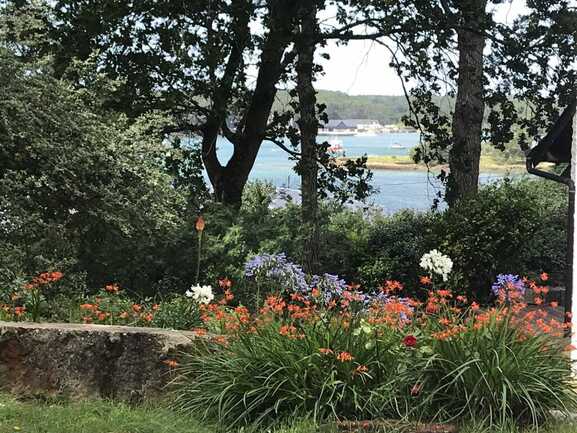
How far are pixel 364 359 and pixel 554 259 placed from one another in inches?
402

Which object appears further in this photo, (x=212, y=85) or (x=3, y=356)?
(x=212, y=85)

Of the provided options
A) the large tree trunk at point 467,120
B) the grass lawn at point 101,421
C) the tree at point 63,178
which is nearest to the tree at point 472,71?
the large tree trunk at point 467,120

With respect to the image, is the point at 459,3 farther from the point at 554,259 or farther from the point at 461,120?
the point at 554,259

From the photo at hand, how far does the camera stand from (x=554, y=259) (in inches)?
537

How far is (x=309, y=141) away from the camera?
484 inches

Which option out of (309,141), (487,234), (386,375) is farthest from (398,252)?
(386,375)

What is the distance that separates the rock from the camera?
16.0ft

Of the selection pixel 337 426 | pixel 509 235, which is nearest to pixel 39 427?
pixel 337 426

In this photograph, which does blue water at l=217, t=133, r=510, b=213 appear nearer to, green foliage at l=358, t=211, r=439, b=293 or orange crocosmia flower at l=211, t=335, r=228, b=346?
green foliage at l=358, t=211, r=439, b=293

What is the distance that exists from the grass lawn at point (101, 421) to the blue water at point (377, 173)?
28.3 ft

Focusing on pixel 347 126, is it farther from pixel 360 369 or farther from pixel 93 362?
pixel 360 369

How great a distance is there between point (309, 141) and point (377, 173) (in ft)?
14.1

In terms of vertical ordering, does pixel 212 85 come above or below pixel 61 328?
above

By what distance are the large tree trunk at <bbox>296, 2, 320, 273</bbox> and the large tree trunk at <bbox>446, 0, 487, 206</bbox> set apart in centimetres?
248
